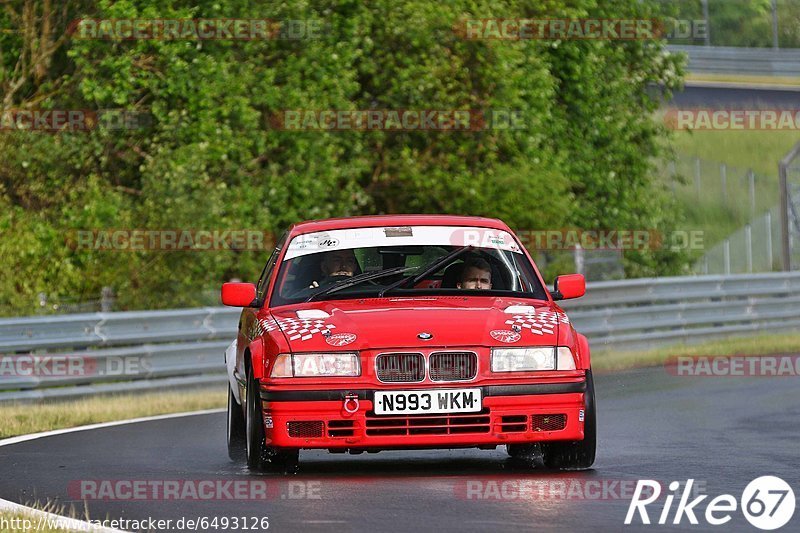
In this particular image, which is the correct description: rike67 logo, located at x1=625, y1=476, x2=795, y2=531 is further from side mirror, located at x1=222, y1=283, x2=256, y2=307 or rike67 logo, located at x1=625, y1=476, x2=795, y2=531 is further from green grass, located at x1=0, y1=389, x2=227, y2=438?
green grass, located at x1=0, y1=389, x2=227, y2=438

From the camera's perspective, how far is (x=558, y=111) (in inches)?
1288

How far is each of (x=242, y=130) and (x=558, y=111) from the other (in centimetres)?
801

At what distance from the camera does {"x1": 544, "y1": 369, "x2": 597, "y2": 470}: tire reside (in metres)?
9.77

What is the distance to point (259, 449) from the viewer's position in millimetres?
9906

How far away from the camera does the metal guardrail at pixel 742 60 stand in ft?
184

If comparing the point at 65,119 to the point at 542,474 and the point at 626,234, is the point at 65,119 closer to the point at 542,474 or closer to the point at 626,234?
the point at 626,234

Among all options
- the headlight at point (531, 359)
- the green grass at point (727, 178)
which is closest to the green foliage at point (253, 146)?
the headlight at point (531, 359)

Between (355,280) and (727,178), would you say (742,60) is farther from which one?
(355,280)

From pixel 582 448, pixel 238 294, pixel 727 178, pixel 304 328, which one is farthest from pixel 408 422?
pixel 727 178

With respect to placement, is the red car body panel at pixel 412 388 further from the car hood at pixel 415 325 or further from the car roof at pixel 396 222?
the car roof at pixel 396 222

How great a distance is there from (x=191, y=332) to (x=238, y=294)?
25.2ft

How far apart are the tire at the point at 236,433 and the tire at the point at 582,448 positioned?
2.30 metres

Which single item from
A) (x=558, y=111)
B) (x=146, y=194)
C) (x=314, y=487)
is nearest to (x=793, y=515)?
(x=314, y=487)

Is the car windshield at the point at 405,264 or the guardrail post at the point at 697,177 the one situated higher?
the car windshield at the point at 405,264
